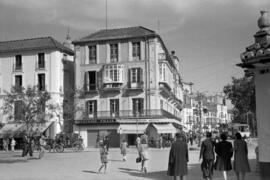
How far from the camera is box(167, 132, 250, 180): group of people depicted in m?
13.3

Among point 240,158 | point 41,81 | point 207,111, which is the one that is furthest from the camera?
point 207,111

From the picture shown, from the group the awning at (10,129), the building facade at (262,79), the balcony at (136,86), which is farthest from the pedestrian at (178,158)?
the awning at (10,129)

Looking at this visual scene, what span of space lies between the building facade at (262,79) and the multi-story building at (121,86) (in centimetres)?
3627

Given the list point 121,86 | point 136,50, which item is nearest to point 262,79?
point 121,86

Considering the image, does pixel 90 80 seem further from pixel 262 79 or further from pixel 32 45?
pixel 262 79

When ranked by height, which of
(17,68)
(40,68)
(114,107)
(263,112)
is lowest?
(263,112)

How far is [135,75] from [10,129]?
16.6m

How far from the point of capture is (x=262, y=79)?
11570mm

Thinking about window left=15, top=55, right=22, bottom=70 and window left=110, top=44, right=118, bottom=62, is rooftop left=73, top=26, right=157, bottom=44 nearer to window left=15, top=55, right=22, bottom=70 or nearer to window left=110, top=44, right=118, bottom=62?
window left=110, top=44, right=118, bottom=62

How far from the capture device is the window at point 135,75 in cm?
4978

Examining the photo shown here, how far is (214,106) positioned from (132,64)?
4446 inches

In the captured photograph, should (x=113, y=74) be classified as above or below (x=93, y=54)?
below

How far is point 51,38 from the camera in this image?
54.3 metres

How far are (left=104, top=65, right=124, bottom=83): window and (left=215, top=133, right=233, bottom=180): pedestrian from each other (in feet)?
118
